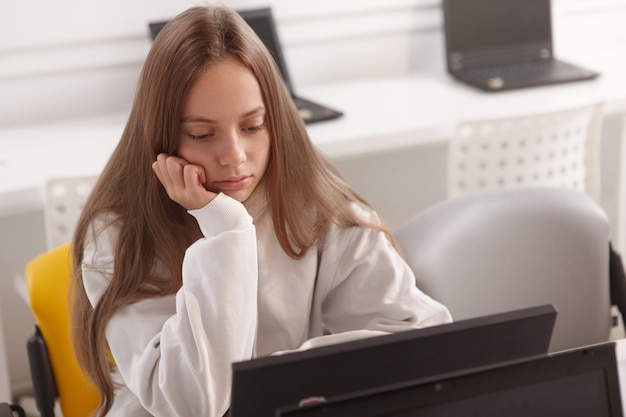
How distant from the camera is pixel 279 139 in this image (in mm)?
1455

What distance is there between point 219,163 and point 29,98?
4.57 feet

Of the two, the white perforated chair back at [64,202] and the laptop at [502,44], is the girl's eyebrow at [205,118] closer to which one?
the white perforated chair back at [64,202]

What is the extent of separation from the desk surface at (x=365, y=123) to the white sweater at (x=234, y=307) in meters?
0.78

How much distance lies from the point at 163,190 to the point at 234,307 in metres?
0.24

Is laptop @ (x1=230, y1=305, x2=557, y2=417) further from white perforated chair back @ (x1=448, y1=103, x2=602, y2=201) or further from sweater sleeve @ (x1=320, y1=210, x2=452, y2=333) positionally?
white perforated chair back @ (x1=448, y1=103, x2=602, y2=201)

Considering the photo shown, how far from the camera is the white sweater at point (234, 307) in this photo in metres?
1.36

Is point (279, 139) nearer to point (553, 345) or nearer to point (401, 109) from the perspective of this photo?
point (553, 345)

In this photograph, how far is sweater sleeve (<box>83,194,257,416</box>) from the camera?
1.36 m

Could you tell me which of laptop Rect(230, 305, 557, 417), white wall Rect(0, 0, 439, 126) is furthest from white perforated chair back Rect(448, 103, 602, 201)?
laptop Rect(230, 305, 557, 417)

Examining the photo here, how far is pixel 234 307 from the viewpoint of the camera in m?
1.37

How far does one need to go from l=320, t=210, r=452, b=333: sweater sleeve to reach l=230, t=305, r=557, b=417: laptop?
48 cm

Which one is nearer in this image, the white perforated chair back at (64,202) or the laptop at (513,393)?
the laptop at (513,393)

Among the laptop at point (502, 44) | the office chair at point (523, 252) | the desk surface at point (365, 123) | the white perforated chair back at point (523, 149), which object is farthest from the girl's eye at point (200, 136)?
the laptop at point (502, 44)

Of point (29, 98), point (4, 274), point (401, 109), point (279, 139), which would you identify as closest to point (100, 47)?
point (29, 98)
